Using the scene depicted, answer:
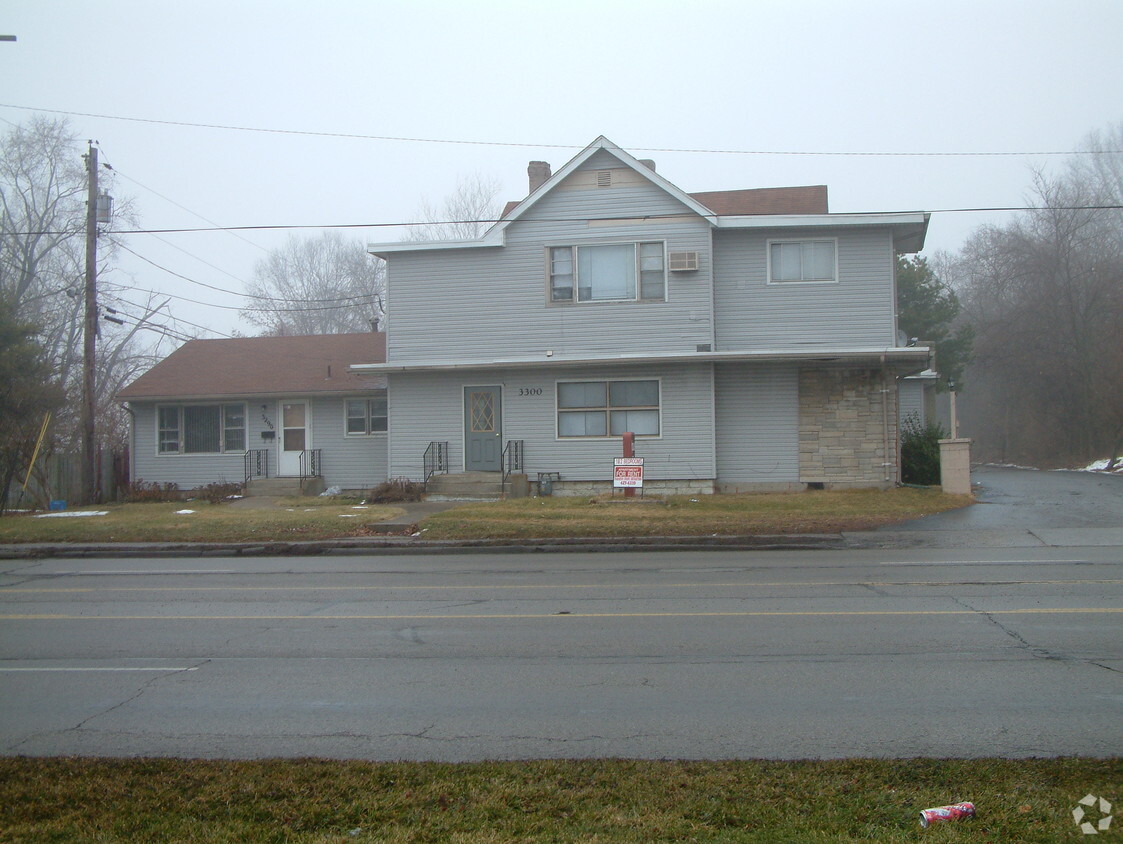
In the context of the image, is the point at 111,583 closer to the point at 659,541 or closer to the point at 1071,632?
the point at 659,541

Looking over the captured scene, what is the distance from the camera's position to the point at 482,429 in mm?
24531

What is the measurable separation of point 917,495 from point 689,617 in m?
13.8

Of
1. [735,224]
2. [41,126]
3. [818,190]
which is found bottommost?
[735,224]

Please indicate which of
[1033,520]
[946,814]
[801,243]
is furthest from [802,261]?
[946,814]

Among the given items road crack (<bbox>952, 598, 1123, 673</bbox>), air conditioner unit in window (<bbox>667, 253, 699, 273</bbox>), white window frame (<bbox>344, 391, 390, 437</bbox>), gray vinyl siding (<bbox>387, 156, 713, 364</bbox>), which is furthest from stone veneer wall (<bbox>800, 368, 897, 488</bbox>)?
road crack (<bbox>952, 598, 1123, 673</bbox>)

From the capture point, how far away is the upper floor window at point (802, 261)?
23578 millimetres

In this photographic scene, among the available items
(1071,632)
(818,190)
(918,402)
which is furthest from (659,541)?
(918,402)

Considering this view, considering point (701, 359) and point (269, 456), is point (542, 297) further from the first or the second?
point (269, 456)

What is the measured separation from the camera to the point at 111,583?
13914 mm

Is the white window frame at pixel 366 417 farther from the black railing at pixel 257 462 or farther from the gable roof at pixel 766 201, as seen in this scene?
the gable roof at pixel 766 201

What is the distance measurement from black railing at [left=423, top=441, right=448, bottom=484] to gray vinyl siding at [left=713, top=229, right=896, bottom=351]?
7563mm

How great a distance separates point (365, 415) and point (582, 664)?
67.8 ft

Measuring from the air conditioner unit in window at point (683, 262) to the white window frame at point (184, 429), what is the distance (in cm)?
1357

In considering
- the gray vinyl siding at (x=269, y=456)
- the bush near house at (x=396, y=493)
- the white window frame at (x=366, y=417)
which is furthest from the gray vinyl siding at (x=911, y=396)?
the bush near house at (x=396, y=493)
